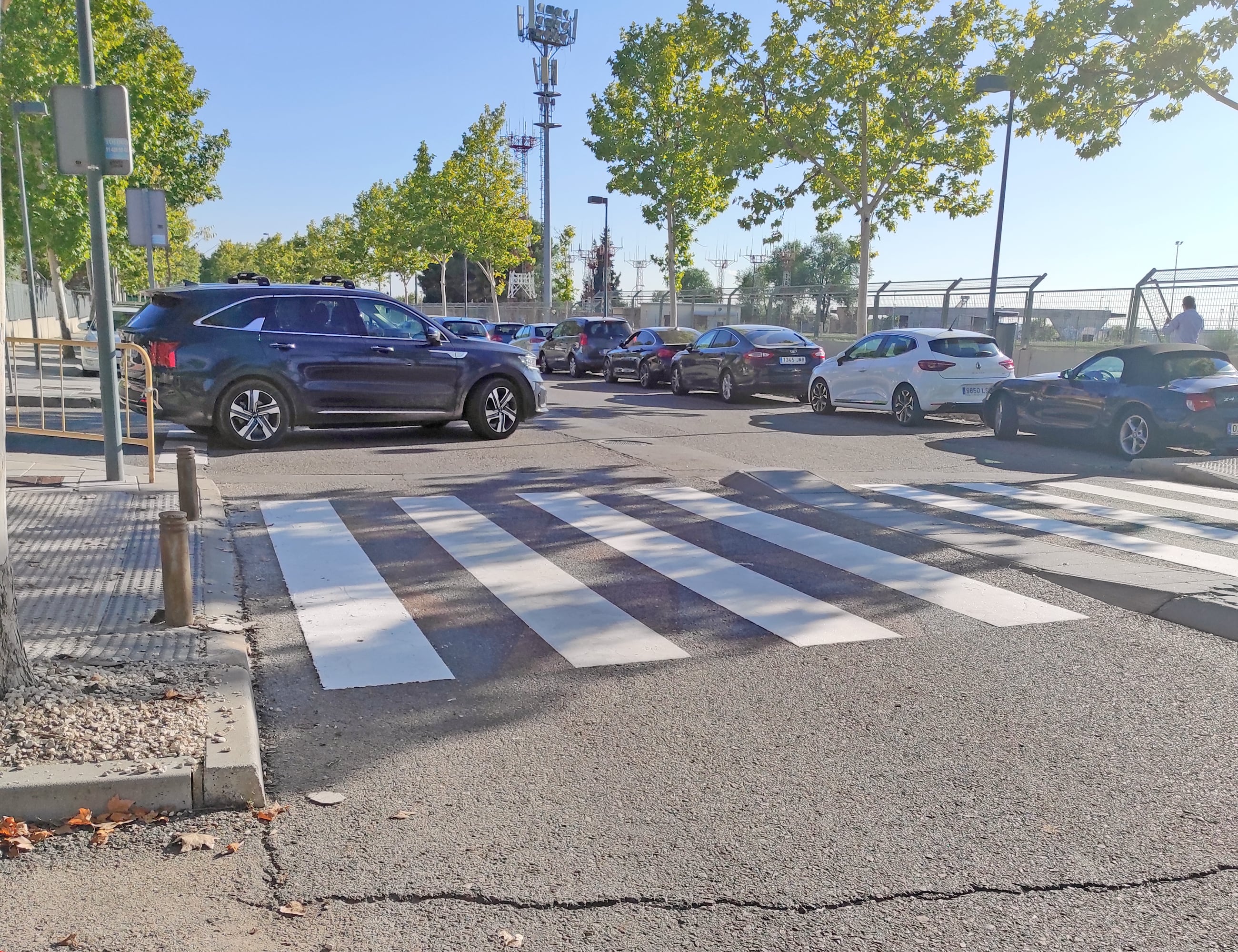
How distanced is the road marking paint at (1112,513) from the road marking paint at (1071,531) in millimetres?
506

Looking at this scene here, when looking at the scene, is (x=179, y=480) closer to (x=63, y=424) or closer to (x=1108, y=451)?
(x=63, y=424)

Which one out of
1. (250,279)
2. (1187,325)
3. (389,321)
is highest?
(250,279)

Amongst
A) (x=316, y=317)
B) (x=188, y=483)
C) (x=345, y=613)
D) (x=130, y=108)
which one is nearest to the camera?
(x=345, y=613)

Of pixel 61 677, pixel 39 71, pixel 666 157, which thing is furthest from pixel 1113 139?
pixel 39 71

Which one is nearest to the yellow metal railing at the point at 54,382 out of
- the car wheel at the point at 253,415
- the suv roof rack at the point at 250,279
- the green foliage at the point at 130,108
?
the car wheel at the point at 253,415

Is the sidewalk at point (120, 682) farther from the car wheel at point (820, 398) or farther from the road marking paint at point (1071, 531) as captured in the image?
the car wheel at point (820, 398)

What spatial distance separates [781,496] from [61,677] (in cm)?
693

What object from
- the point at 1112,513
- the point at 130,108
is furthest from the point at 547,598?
the point at 130,108

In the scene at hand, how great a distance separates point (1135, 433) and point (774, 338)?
8.92 metres

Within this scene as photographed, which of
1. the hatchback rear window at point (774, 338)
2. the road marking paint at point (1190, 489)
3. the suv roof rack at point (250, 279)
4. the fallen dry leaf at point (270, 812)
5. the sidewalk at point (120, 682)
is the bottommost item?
the fallen dry leaf at point (270, 812)

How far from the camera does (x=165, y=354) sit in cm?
1215

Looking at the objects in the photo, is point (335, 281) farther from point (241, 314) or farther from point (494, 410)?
point (494, 410)

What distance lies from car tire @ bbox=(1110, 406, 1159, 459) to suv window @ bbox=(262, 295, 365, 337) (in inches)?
363

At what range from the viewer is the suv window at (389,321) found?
526 inches
